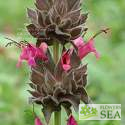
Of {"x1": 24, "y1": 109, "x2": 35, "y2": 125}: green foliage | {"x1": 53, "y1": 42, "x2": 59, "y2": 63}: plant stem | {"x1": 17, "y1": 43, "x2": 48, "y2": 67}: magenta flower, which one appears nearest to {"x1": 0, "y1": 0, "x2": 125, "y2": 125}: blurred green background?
{"x1": 24, "y1": 109, "x2": 35, "y2": 125}: green foliage

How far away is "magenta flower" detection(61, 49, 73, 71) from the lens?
3072mm

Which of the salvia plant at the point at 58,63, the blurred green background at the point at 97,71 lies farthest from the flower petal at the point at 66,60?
the blurred green background at the point at 97,71

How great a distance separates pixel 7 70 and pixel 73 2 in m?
3.38

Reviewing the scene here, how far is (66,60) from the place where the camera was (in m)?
3.13

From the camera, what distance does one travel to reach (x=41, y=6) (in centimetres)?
A: 312

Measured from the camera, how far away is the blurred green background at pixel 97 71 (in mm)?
4953

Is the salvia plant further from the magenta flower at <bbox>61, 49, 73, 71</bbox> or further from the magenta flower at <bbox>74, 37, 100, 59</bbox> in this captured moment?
the magenta flower at <bbox>74, 37, 100, 59</bbox>

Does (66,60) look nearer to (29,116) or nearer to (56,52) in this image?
(56,52)

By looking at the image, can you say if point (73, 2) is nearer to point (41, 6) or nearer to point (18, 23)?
point (41, 6)

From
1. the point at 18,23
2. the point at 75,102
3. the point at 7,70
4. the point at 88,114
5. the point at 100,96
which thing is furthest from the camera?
the point at 18,23

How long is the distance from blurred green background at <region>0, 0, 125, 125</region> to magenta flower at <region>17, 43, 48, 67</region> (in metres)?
0.16

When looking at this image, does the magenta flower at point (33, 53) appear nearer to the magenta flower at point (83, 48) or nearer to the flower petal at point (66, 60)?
the flower petal at point (66, 60)

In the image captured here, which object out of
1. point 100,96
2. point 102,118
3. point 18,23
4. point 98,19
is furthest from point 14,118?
point 18,23

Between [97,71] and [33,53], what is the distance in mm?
2055
